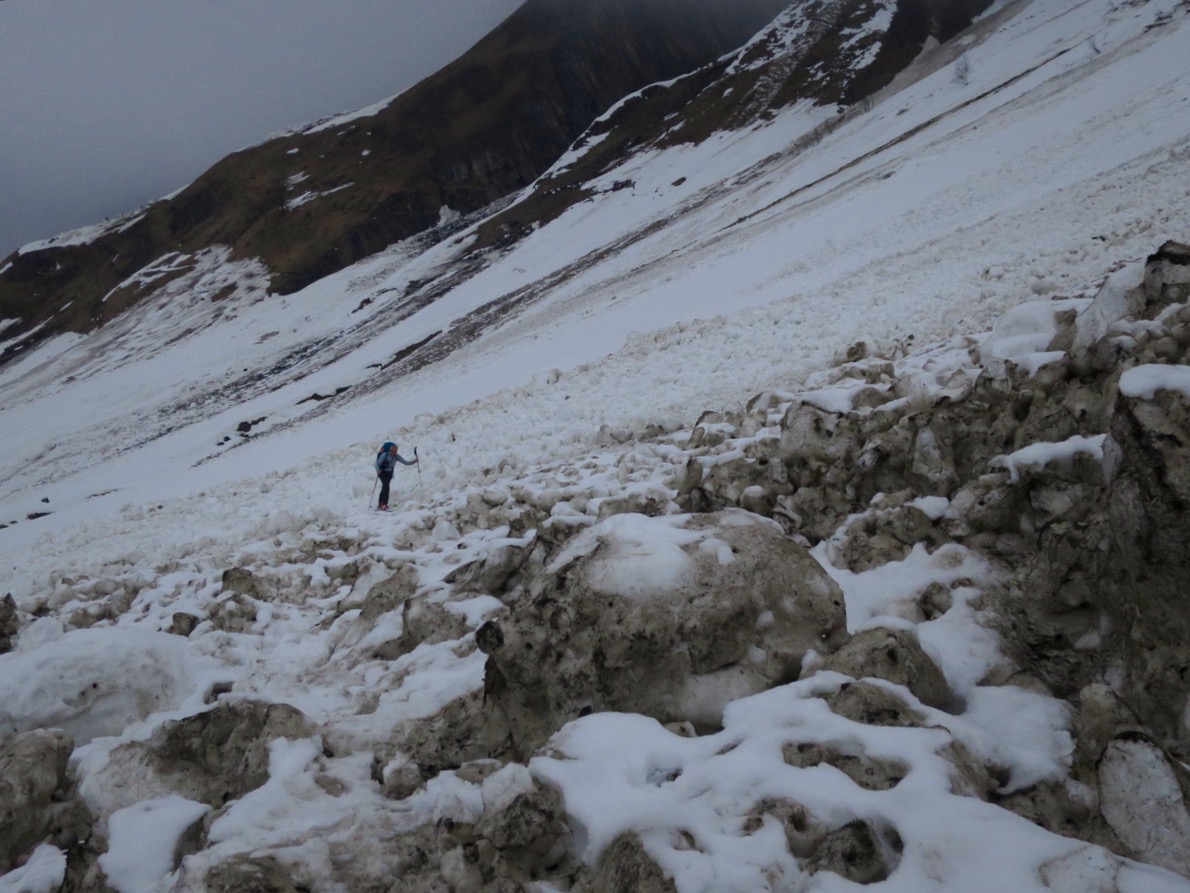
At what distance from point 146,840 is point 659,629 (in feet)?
9.96

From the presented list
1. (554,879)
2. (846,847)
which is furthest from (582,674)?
(846,847)

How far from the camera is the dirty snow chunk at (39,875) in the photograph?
350cm

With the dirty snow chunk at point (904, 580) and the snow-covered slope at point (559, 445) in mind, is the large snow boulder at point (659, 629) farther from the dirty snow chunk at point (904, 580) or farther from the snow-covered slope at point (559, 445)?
the dirty snow chunk at point (904, 580)

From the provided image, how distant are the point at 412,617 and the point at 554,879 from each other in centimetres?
333

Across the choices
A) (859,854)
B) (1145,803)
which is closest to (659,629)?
(859,854)

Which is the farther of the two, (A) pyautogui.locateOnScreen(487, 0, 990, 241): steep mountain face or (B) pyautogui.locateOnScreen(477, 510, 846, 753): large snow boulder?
(A) pyautogui.locateOnScreen(487, 0, 990, 241): steep mountain face

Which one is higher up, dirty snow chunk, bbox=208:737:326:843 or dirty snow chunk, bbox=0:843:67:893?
dirty snow chunk, bbox=0:843:67:893

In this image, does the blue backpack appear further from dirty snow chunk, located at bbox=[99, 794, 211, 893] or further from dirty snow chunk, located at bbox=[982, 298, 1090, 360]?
dirty snow chunk, located at bbox=[982, 298, 1090, 360]

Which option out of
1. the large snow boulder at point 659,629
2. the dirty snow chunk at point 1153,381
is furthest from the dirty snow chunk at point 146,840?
the dirty snow chunk at point 1153,381

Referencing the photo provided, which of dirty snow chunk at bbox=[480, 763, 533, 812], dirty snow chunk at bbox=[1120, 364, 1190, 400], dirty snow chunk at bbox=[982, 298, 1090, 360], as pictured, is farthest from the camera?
dirty snow chunk at bbox=[982, 298, 1090, 360]

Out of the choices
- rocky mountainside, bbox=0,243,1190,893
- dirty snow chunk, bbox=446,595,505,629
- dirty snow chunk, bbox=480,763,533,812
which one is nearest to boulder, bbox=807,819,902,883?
rocky mountainside, bbox=0,243,1190,893

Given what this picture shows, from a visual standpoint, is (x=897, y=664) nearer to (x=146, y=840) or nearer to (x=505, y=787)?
(x=505, y=787)

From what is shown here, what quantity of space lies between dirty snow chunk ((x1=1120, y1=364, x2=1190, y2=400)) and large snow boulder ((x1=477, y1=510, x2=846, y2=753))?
6.40 ft

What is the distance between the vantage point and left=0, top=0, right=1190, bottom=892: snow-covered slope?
3.49 m
